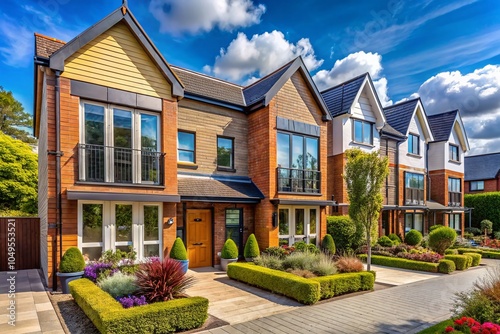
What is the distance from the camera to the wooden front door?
473 inches

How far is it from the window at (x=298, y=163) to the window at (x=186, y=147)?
12.3 feet

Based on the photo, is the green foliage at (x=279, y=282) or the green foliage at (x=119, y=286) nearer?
the green foliage at (x=119, y=286)

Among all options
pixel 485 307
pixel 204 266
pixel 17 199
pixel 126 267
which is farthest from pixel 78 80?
pixel 17 199

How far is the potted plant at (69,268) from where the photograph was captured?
8164 mm

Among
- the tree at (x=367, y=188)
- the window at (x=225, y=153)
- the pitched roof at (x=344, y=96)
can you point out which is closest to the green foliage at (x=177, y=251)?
the window at (x=225, y=153)

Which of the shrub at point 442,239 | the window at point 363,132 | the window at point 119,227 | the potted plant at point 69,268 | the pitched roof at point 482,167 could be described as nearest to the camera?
the potted plant at point 69,268

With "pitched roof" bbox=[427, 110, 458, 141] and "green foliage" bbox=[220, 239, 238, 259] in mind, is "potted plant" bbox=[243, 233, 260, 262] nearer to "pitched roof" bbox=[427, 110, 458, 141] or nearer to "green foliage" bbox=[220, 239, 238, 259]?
"green foliage" bbox=[220, 239, 238, 259]

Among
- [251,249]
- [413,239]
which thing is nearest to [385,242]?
[413,239]

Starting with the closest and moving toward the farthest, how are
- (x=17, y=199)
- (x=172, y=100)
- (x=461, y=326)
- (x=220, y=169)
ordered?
1. (x=461, y=326)
2. (x=172, y=100)
3. (x=220, y=169)
4. (x=17, y=199)

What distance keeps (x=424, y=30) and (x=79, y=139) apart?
12.3 metres

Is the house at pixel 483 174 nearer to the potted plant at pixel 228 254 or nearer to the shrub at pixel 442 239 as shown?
the shrub at pixel 442 239

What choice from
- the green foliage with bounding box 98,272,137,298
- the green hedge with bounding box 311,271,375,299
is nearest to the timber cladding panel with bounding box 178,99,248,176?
the green foliage with bounding box 98,272,137,298

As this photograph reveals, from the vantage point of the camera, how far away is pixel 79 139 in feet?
30.0

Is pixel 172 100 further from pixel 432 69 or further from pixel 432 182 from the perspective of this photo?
pixel 432 182
